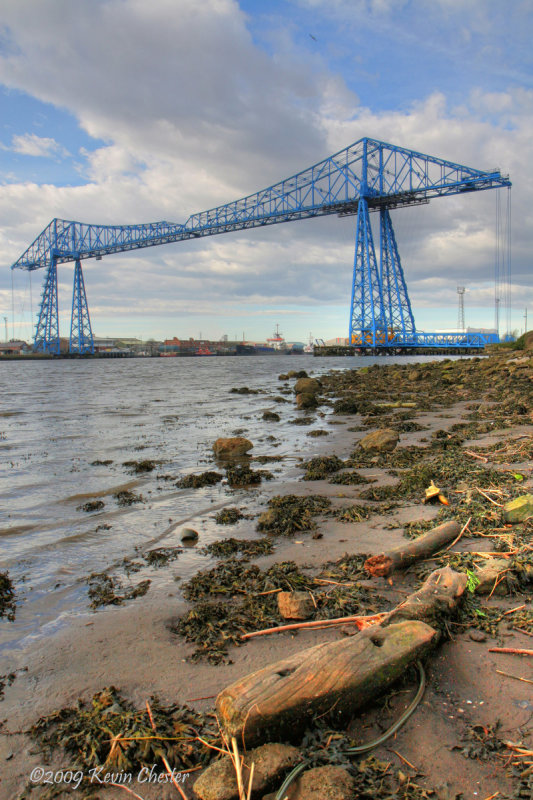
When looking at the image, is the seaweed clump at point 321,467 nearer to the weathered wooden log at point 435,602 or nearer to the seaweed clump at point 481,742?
the weathered wooden log at point 435,602

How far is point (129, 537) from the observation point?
4.51m

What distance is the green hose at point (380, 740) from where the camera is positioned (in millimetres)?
1626

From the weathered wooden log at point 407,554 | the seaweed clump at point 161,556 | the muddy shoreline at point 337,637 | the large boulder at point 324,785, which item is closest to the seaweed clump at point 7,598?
the muddy shoreline at point 337,637

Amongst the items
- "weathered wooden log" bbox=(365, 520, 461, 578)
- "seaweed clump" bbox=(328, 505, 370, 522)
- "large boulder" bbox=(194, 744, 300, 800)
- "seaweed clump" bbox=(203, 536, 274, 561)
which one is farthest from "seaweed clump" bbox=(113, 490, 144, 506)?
"large boulder" bbox=(194, 744, 300, 800)

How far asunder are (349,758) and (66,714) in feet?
4.31

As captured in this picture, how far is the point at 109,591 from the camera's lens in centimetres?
343

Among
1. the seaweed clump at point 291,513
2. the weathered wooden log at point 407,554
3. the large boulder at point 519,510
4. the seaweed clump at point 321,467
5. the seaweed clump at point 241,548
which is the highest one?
the large boulder at point 519,510

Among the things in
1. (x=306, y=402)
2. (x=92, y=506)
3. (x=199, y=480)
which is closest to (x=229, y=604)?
(x=92, y=506)

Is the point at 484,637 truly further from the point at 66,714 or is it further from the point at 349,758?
the point at 66,714

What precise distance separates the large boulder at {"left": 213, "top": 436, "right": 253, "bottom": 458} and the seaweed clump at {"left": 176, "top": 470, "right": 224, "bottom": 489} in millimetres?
1304

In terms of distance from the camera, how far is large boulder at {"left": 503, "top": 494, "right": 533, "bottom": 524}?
378 centimetres

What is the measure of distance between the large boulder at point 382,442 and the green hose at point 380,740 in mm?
5439

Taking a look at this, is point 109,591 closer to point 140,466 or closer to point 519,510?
point 519,510

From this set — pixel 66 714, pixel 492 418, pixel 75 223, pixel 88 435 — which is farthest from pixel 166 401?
pixel 75 223
